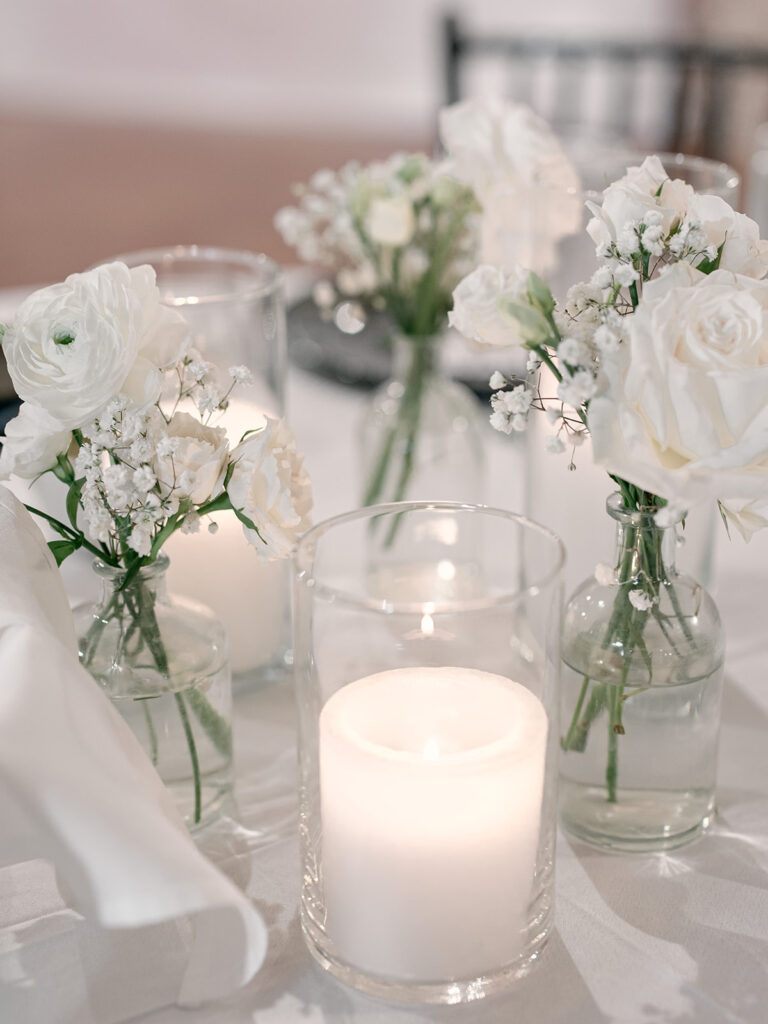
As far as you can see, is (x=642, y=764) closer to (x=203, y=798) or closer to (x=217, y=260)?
(x=203, y=798)

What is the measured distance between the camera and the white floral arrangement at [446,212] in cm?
102

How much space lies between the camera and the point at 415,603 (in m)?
0.56

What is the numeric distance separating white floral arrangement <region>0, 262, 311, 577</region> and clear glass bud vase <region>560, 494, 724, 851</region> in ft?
0.66

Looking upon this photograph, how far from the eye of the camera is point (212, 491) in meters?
0.69

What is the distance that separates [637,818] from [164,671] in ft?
1.05

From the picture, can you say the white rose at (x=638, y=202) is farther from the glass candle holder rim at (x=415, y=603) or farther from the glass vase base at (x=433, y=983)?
the glass vase base at (x=433, y=983)

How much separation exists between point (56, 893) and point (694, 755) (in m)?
0.41

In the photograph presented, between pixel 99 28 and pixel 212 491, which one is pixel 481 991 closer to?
pixel 212 491

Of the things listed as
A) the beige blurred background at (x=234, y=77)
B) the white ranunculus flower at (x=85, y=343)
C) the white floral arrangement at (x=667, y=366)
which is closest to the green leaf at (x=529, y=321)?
the white floral arrangement at (x=667, y=366)

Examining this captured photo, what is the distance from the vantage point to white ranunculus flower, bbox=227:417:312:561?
0.67 m

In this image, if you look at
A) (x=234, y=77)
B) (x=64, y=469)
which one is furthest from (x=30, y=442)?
(x=234, y=77)

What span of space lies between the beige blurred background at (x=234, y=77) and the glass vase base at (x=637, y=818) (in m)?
5.18

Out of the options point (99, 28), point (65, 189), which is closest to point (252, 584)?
point (65, 189)

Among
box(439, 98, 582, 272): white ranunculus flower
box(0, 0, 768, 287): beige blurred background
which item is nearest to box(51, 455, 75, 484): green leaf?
box(439, 98, 582, 272): white ranunculus flower
